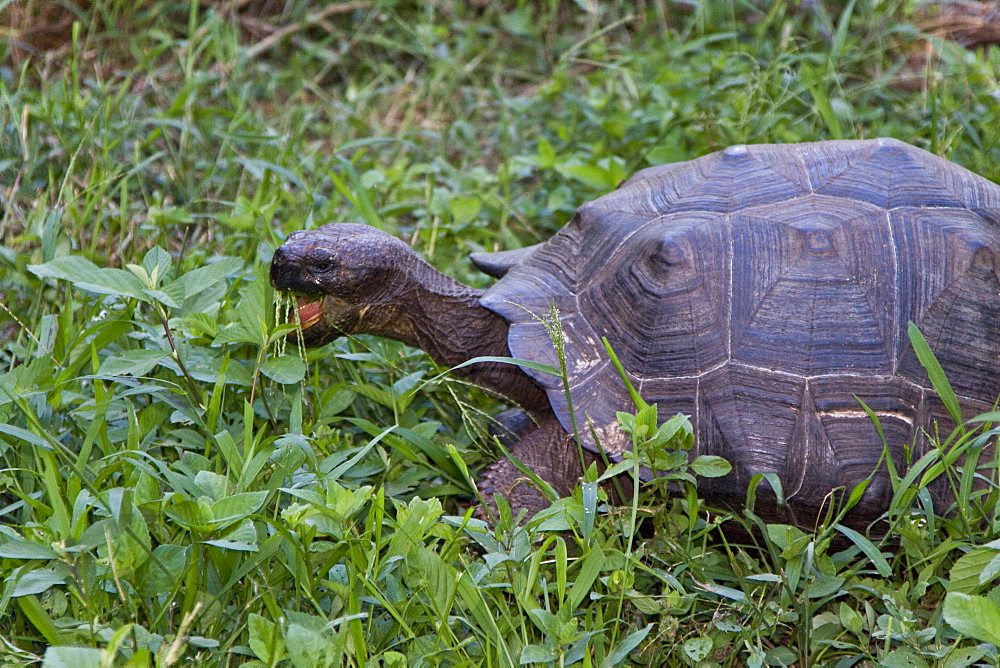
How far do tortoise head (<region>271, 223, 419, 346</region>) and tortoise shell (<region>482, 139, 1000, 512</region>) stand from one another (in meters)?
0.44

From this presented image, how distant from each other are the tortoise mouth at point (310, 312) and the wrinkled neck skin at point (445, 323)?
6.1 inches

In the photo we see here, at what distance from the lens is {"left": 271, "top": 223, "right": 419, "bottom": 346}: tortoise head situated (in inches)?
108

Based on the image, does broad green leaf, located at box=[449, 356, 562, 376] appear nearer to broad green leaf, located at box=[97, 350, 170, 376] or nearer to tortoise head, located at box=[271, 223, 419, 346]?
tortoise head, located at box=[271, 223, 419, 346]

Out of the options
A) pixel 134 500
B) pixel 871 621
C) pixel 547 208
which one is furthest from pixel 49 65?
pixel 871 621

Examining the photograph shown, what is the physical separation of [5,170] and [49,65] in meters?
1.28

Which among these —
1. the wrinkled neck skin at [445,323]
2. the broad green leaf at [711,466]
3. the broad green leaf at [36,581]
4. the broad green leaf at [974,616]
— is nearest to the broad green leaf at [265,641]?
the broad green leaf at [36,581]

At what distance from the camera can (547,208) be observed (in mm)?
4227

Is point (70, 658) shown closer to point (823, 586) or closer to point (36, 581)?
point (36, 581)

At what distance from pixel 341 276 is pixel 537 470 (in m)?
0.82

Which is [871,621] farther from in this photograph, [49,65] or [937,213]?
[49,65]

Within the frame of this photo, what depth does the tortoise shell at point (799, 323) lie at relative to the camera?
254 cm

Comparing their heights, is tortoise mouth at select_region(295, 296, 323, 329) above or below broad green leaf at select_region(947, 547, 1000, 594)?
above

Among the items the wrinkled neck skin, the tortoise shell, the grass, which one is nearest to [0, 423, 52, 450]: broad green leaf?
the grass

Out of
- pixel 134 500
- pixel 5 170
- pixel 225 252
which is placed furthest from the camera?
pixel 5 170
